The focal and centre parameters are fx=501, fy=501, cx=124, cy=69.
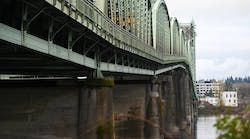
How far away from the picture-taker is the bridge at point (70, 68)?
18.2m

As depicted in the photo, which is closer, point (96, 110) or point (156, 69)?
point (96, 110)

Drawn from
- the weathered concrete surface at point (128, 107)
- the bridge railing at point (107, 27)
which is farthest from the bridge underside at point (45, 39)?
the weathered concrete surface at point (128, 107)

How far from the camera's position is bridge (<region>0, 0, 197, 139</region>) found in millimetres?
18219

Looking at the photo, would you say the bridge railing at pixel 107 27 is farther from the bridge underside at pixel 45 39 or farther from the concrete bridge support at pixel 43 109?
the concrete bridge support at pixel 43 109

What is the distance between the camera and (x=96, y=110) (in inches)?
1110

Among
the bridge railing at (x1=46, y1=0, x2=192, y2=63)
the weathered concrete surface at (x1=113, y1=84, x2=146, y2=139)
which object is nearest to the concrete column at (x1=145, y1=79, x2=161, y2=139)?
the weathered concrete surface at (x1=113, y1=84, x2=146, y2=139)

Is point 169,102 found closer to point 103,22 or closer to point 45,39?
point 103,22

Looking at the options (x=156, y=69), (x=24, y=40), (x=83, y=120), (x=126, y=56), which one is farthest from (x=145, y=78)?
(x=24, y=40)

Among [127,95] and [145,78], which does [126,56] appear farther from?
[145,78]

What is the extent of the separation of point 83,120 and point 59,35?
6.68 metres

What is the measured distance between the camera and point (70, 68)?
31.5 m

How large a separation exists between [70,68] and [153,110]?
90.3 feet

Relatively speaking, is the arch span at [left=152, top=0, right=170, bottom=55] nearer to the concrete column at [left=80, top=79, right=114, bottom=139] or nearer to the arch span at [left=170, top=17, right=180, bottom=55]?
the arch span at [left=170, top=17, right=180, bottom=55]

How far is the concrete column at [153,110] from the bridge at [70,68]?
16 cm
